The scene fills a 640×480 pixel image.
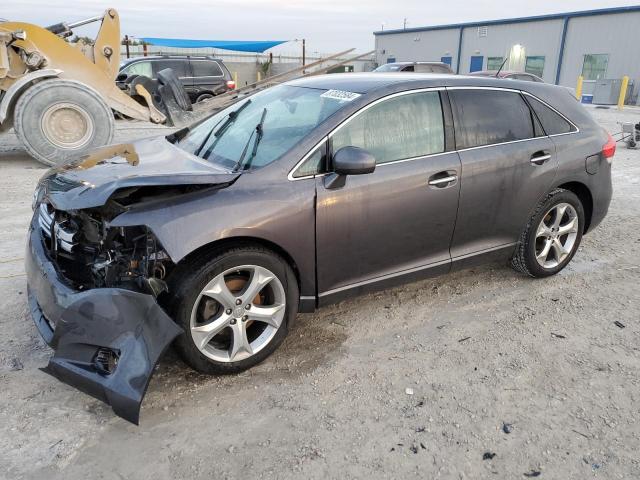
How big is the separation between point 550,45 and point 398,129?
3093cm

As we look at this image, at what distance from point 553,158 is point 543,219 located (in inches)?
19.1

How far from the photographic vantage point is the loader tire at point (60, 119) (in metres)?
7.89

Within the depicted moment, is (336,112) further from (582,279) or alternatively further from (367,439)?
(582,279)

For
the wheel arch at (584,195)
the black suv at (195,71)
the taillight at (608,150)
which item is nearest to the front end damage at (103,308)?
the wheel arch at (584,195)

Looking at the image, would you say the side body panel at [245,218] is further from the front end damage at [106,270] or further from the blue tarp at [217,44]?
the blue tarp at [217,44]

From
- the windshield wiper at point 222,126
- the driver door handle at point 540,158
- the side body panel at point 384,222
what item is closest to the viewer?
the side body panel at point 384,222

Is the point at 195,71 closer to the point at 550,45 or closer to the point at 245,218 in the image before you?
the point at 245,218

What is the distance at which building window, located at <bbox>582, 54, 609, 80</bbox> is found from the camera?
2709 cm

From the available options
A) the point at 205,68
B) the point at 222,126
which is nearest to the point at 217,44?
the point at 205,68

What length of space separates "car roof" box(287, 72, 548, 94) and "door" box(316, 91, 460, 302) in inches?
3.7

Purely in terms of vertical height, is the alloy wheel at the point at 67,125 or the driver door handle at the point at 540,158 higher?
the driver door handle at the point at 540,158

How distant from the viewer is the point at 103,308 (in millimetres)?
2479

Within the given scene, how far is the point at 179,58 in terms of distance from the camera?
47.1 feet

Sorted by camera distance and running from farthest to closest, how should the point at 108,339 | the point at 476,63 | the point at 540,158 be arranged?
the point at 476,63 → the point at 540,158 → the point at 108,339
